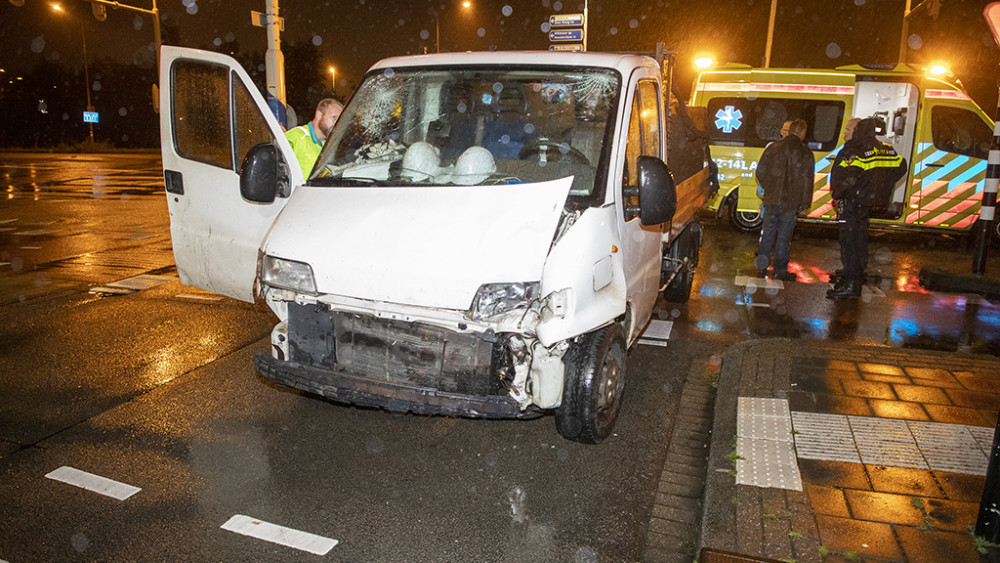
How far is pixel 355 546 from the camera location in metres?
3.24

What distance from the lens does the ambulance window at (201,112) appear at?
204 inches

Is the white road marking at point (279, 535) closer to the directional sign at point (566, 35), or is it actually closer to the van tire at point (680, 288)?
the van tire at point (680, 288)

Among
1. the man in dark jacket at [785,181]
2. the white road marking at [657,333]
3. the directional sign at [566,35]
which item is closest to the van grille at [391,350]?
the white road marking at [657,333]

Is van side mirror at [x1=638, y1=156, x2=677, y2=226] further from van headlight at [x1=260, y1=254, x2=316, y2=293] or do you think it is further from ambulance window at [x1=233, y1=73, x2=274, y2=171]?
ambulance window at [x1=233, y1=73, x2=274, y2=171]

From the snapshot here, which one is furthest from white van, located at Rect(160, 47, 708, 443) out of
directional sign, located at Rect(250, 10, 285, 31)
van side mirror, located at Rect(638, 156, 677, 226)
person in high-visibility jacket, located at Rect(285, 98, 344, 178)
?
directional sign, located at Rect(250, 10, 285, 31)

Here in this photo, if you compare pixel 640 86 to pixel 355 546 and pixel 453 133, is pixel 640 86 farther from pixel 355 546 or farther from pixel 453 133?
pixel 355 546

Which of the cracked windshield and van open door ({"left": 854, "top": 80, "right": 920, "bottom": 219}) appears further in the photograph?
van open door ({"left": 854, "top": 80, "right": 920, "bottom": 219})

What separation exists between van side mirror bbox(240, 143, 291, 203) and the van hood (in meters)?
0.66

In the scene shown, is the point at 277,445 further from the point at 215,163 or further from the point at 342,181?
the point at 215,163

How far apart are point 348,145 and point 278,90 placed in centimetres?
806

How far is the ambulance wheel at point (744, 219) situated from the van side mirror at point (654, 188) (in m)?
9.25

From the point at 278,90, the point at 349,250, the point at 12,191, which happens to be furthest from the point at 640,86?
the point at 12,191

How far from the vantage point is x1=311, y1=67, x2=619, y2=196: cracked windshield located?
438 centimetres

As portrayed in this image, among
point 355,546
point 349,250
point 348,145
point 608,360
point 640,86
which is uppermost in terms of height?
point 640,86
